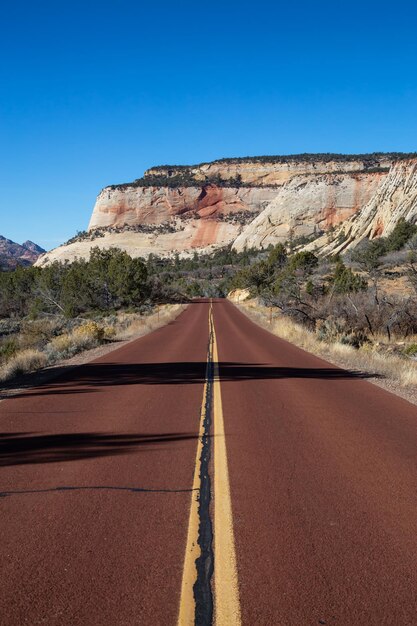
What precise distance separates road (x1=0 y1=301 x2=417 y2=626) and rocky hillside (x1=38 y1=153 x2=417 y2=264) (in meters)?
103

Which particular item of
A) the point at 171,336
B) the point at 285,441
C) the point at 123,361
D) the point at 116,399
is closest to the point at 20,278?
the point at 171,336

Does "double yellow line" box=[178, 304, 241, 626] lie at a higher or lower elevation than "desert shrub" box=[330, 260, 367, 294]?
lower

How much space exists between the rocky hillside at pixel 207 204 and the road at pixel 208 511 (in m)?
103

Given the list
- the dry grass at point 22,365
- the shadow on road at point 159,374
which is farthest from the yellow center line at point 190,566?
the dry grass at point 22,365

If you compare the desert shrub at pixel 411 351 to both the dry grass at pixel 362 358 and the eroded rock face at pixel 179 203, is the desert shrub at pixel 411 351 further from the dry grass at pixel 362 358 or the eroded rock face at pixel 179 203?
the eroded rock face at pixel 179 203

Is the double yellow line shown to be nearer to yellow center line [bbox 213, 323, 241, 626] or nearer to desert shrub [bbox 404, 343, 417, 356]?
yellow center line [bbox 213, 323, 241, 626]

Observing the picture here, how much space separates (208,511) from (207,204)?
444 feet

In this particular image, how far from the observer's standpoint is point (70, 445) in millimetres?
6090

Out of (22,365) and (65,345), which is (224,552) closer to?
(22,365)

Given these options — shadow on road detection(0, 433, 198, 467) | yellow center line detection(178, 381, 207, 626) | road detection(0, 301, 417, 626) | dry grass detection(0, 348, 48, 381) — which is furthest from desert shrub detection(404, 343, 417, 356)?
yellow center line detection(178, 381, 207, 626)

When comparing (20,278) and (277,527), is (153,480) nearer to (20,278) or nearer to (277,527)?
(277,527)

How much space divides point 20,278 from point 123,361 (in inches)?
1787

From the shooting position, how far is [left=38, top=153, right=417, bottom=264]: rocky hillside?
114m

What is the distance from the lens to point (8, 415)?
7668 millimetres
